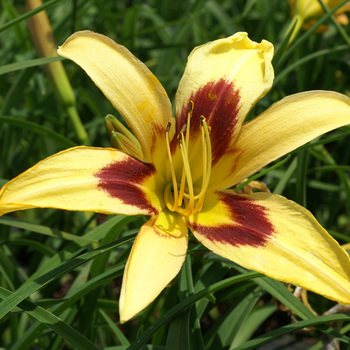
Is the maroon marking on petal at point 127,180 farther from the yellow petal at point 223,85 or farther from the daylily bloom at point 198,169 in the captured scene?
the yellow petal at point 223,85

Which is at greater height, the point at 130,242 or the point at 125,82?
the point at 125,82

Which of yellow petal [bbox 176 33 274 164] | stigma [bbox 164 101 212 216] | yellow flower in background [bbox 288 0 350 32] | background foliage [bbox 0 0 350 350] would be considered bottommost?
background foliage [bbox 0 0 350 350]

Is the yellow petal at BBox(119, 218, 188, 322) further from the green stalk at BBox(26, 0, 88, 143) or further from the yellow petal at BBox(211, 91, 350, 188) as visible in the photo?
the green stalk at BBox(26, 0, 88, 143)

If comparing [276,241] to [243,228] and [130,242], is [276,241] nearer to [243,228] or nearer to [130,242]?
[243,228]

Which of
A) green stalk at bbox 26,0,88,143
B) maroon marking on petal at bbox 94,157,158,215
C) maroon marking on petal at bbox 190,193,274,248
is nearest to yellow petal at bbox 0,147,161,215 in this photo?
maroon marking on petal at bbox 94,157,158,215

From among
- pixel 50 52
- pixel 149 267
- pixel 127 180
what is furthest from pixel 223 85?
pixel 50 52

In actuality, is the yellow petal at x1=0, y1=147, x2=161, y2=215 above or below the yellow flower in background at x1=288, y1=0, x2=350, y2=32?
above
